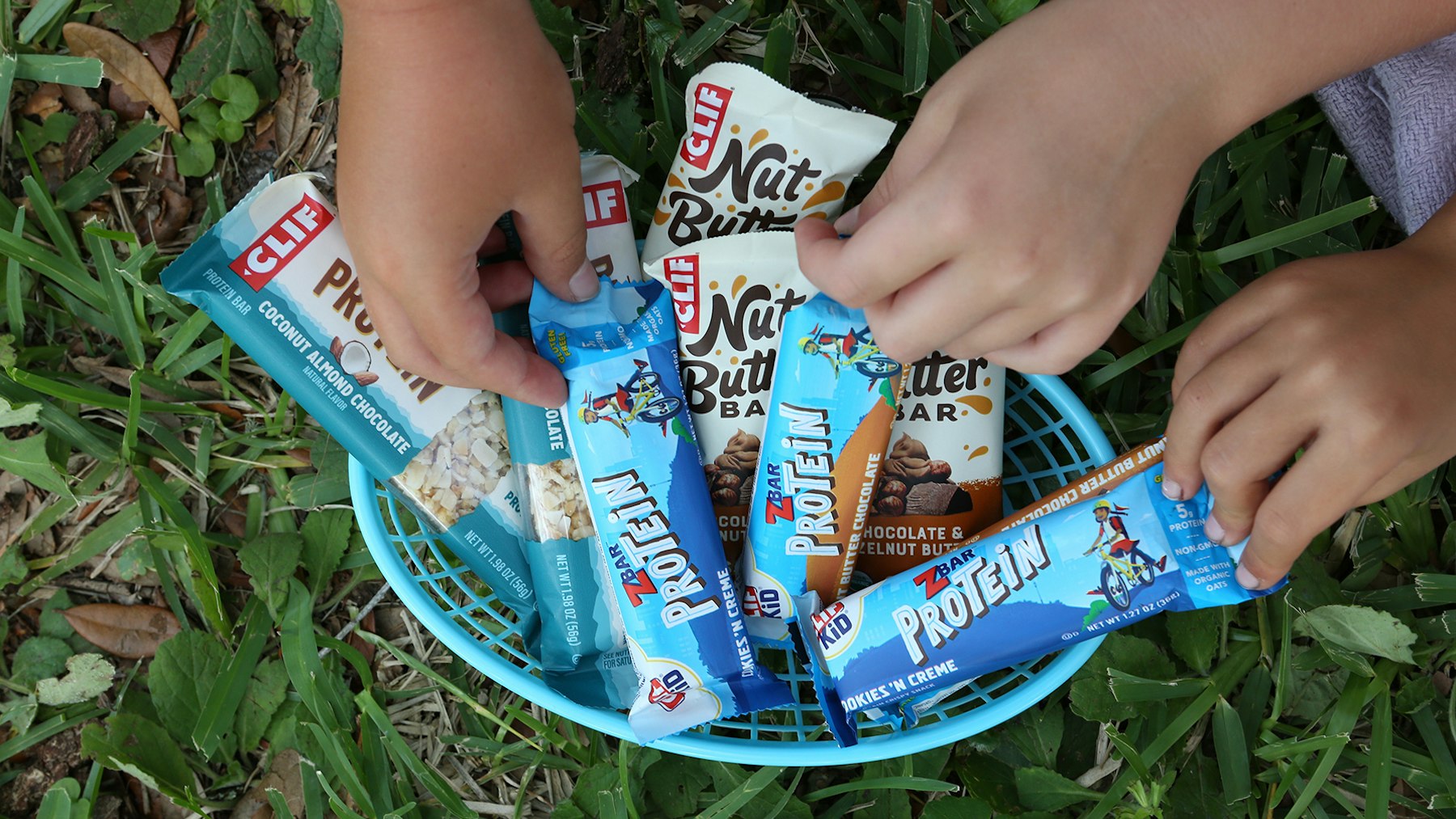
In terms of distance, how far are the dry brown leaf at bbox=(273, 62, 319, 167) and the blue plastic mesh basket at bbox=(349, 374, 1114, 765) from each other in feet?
1.78

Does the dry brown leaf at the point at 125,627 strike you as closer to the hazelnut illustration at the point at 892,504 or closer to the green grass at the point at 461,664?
the green grass at the point at 461,664

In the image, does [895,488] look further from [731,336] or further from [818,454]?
[731,336]

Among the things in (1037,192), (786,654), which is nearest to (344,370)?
(786,654)

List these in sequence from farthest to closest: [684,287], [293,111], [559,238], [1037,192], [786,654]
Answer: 1. [293,111]
2. [786,654]
3. [684,287]
4. [559,238]
5. [1037,192]

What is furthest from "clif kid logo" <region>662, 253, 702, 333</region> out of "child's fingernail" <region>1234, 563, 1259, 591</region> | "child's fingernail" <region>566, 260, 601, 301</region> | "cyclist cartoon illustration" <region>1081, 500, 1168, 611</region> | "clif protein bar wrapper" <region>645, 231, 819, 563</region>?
"child's fingernail" <region>1234, 563, 1259, 591</region>

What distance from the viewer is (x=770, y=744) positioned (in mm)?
1233

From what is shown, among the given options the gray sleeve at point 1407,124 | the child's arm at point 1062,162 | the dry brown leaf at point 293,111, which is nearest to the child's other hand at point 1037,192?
the child's arm at point 1062,162

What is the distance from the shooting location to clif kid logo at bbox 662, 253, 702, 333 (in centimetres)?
120

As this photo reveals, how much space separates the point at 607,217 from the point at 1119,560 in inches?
28.8

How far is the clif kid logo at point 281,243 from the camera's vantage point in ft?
3.74

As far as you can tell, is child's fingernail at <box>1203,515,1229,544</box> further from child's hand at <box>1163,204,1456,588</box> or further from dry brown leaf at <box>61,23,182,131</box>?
dry brown leaf at <box>61,23,182,131</box>

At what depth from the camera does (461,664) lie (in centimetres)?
142

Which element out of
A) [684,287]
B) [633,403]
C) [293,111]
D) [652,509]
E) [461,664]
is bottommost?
[461,664]

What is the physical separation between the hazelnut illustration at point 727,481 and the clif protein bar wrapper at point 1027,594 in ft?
0.66
